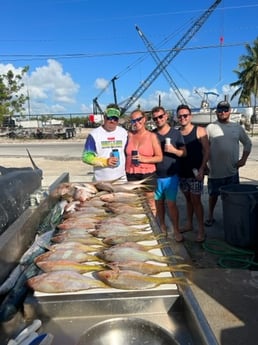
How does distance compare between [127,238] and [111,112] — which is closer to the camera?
[127,238]

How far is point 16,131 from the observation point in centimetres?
3381

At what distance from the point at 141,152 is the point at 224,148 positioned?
1.61 m

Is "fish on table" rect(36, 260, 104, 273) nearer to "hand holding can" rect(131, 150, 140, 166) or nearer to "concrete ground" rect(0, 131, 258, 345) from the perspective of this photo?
"concrete ground" rect(0, 131, 258, 345)

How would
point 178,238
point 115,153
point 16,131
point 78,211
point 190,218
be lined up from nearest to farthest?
point 78,211
point 115,153
point 178,238
point 190,218
point 16,131

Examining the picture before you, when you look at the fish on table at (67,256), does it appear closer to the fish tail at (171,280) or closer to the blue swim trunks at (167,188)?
the fish tail at (171,280)

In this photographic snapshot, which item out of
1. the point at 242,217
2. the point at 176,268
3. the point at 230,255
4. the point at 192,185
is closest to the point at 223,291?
the point at 230,255

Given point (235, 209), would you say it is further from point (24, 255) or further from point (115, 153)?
point (24, 255)

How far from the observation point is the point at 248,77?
47062 mm

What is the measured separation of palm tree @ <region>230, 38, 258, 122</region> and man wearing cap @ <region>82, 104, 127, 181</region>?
46570 mm

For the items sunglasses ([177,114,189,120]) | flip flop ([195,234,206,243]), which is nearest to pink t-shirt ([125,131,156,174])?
sunglasses ([177,114,189,120])

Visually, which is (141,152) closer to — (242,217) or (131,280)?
(242,217)

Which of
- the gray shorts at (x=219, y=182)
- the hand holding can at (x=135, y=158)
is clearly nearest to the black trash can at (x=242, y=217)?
the gray shorts at (x=219, y=182)

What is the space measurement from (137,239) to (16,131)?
33530 millimetres

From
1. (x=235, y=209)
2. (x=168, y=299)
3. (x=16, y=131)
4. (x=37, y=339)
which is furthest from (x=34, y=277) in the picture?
(x=16, y=131)
